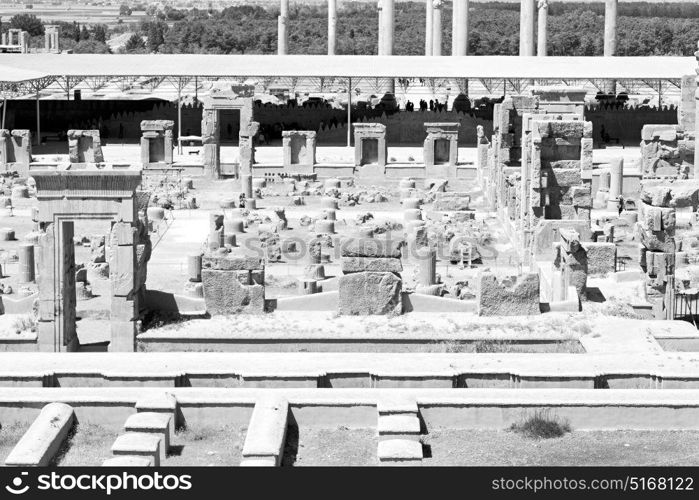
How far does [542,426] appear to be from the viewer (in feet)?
65.3

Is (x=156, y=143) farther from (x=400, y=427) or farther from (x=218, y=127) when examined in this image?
(x=400, y=427)

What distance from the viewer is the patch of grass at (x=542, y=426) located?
65.1 ft

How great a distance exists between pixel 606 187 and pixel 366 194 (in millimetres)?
6952

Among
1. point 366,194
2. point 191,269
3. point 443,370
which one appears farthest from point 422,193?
point 443,370

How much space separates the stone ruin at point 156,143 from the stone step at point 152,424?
102 ft

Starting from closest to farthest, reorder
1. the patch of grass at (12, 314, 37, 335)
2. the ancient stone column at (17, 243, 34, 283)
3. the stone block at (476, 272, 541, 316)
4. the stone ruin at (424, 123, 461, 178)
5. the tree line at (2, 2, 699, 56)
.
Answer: the patch of grass at (12, 314, 37, 335), the stone block at (476, 272, 541, 316), the ancient stone column at (17, 243, 34, 283), the stone ruin at (424, 123, 461, 178), the tree line at (2, 2, 699, 56)

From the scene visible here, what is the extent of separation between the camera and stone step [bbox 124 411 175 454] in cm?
1919

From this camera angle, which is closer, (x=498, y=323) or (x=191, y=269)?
(x=498, y=323)

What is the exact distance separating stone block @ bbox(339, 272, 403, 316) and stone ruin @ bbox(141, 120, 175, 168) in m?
24.6

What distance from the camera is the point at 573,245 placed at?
28.3 metres

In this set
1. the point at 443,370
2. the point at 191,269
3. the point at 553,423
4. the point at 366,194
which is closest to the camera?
the point at 553,423

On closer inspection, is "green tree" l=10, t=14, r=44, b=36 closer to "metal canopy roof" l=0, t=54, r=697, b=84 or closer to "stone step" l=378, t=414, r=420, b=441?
"metal canopy roof" l=0, t=54, r=697, b=84

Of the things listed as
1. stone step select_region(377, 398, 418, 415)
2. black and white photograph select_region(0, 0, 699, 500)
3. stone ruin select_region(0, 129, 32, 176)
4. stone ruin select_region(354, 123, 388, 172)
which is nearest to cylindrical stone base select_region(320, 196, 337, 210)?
black and white photograph select_region(0, 0, 699, 500)

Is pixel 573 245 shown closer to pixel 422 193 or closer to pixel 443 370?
pixel 443 370
